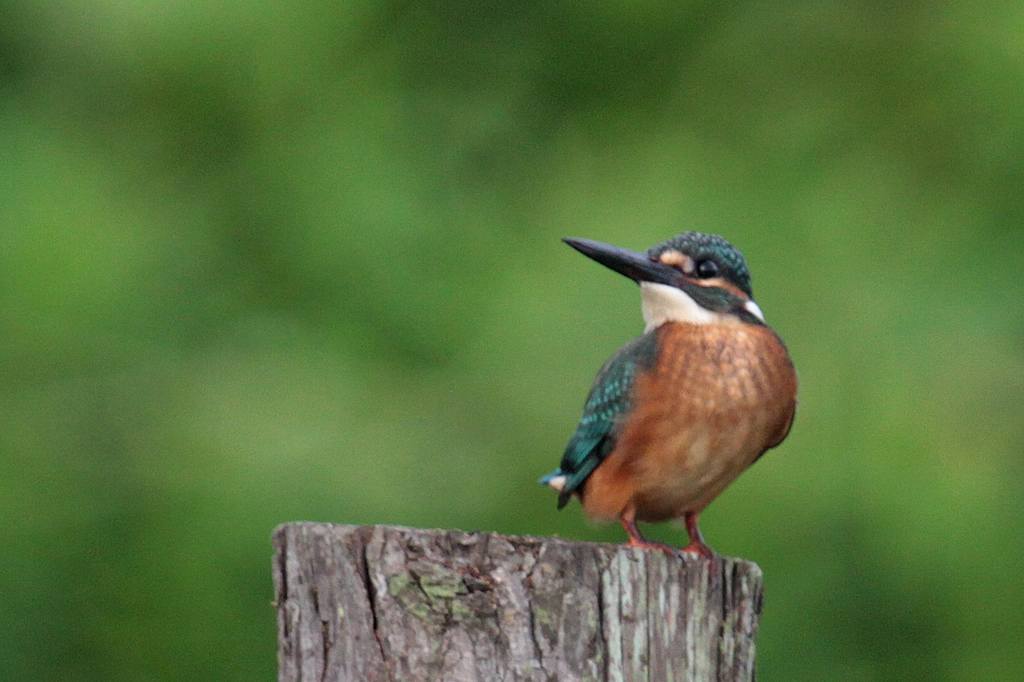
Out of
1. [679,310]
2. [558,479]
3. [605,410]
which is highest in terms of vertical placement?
[679,310]

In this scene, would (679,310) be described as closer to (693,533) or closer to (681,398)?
(681,398)

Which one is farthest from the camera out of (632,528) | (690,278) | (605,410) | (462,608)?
(690,278)

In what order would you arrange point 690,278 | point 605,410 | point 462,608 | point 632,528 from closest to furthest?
point 462,608 → point 632,528 → point 605,410 → point 690,278

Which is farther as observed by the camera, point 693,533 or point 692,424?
point 693,533

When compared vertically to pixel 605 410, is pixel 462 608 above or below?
below

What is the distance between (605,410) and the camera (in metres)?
4.13

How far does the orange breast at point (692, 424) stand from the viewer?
404 centimetres

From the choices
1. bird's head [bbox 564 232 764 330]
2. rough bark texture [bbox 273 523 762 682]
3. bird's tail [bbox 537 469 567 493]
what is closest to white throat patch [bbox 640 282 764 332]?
bird's head [bbox 564 232 764 330]

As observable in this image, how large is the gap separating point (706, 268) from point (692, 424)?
42 centimetres

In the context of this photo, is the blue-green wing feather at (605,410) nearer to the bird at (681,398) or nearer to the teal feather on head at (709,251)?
the bird at (681,398)

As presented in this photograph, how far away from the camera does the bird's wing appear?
4105 mm

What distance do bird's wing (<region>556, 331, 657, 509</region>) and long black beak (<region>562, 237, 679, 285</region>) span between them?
5.5 inches

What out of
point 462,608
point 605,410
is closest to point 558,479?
point 605,410

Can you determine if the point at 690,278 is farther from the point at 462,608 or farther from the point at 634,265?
the point at 462,608
